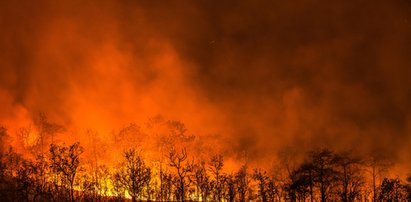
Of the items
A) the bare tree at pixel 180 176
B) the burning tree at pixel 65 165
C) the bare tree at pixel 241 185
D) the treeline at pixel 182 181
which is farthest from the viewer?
the bare tree at pixel 241 185

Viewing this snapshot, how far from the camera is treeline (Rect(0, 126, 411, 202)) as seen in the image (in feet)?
254

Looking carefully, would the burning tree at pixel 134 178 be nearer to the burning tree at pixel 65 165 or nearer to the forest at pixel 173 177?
the forest at pixel 173 177

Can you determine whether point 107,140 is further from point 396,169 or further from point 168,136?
point 396,169

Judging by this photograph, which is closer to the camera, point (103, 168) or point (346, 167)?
point (346, 167)

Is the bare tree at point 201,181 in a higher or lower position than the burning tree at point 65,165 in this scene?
lower

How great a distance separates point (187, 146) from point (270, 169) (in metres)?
21.7

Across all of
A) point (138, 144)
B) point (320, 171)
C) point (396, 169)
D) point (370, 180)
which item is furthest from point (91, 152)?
point (396, 169)

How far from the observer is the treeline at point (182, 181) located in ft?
254

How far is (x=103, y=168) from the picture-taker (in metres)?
103

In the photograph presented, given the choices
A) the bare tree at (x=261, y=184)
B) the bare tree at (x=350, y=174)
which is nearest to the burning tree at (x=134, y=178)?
the bare tree at (x=261, y=184)

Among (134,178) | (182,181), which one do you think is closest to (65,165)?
(134,178)

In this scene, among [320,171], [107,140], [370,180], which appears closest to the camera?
[320,171]

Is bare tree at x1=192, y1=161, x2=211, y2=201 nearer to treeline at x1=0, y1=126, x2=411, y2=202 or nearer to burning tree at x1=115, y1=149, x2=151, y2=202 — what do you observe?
treeline at x1=0, y1=126, x2=411, y2=202

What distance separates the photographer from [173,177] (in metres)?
97.2
